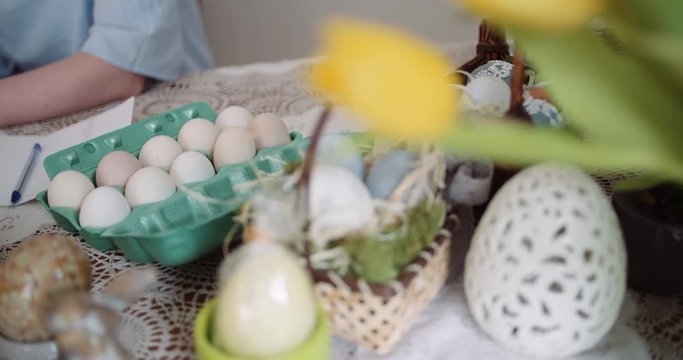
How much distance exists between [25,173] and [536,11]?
23.3 inches

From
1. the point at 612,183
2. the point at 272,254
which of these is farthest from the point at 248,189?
the point at 612,183

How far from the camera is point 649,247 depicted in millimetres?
423

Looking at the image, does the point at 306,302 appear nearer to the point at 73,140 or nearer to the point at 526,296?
the point at 526,296

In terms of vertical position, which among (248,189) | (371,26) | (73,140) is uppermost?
(371,26)

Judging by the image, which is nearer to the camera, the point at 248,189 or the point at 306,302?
the point at 306,302

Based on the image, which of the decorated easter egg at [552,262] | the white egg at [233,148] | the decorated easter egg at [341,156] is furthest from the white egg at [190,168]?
the decorated easter egg at [552,262]

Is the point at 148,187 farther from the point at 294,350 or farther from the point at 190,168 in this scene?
the point at 294,350

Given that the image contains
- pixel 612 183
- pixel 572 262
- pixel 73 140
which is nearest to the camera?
pixel 572 262

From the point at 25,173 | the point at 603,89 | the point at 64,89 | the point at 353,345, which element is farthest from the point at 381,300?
the point at 64,89

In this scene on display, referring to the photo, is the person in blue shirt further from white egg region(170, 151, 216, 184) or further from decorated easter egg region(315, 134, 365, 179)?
decorated easter egg region(315, 134, 365, 179)

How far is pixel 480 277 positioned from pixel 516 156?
0.13 metres

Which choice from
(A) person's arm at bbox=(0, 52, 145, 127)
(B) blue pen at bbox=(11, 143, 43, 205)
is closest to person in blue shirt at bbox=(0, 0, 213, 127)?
(A) person's arm at bbox=(0, 52, 145, 127)

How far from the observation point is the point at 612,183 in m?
0.57

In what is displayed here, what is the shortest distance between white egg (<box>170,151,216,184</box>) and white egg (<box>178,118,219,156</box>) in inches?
1.1
